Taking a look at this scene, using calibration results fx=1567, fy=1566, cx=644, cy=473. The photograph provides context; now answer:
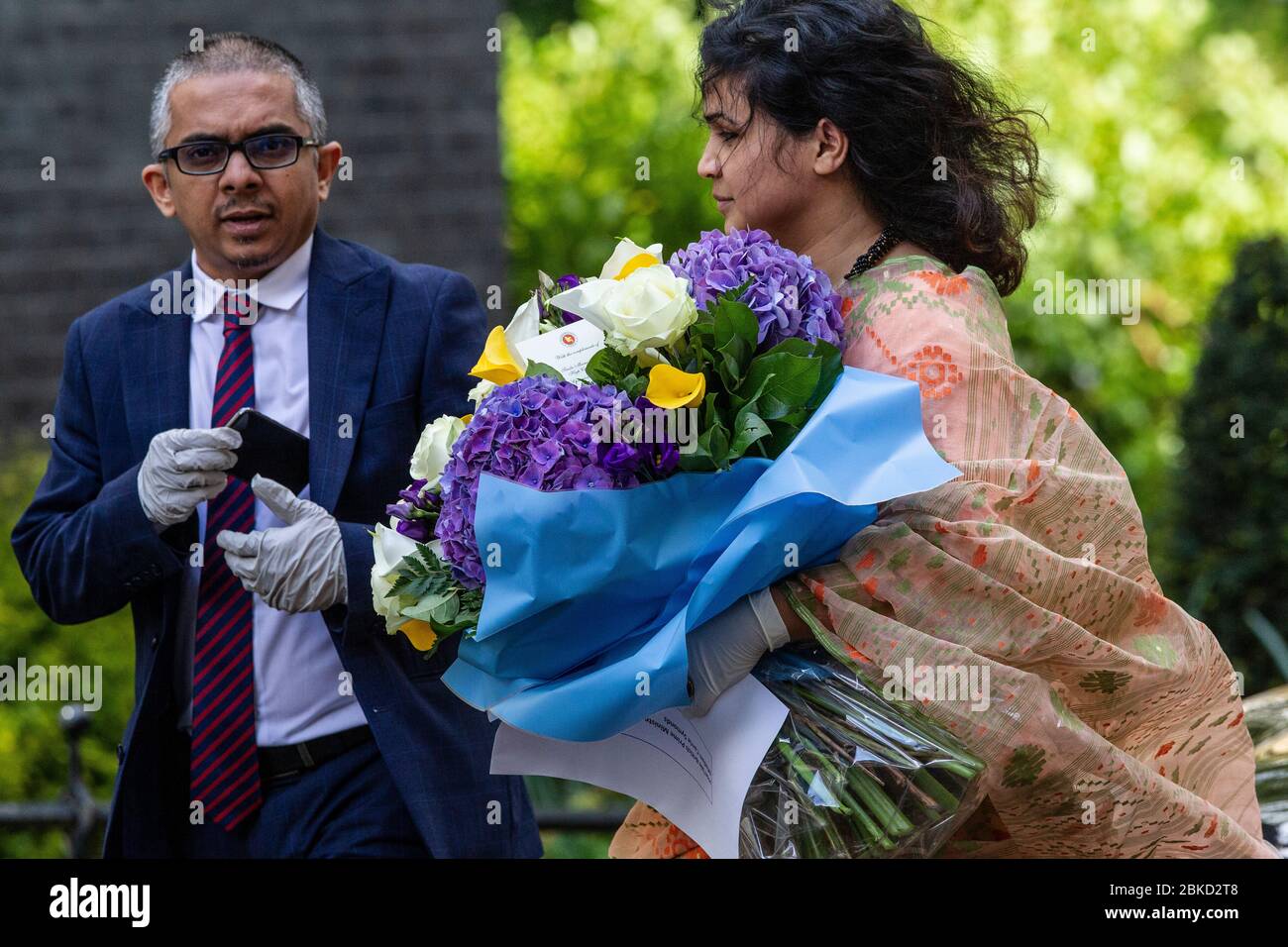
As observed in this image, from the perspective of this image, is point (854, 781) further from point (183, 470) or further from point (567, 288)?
point (183, 470)

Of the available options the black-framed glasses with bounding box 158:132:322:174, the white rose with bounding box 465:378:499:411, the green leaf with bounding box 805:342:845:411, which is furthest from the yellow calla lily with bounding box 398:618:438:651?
the black-framed glasses with bounding box 158:132:322:174

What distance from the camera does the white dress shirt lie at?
3.14 meters

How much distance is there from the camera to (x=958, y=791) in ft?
7.38

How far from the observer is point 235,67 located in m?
3.28

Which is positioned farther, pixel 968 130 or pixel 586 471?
pixel 968 130

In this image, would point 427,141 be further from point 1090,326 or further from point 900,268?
point 900,268

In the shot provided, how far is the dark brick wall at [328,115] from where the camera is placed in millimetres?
6906

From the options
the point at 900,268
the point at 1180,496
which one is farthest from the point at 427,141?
the point at 900,268

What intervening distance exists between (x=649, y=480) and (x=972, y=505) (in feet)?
1.61

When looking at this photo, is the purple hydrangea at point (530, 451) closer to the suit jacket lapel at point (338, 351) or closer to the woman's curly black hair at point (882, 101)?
the woman's curly black hair at point (882, 101)

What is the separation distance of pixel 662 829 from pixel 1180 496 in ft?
10.5

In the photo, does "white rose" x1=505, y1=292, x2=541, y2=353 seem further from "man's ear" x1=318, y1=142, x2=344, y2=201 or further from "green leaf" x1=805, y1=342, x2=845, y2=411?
"man's ear" x1=318, y1=142, x2=344, y2=201

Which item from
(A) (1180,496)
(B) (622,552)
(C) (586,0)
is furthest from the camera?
(C) (586,0)

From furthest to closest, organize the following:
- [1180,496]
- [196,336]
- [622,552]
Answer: [1180,496] < [196,336] < [622,552]
